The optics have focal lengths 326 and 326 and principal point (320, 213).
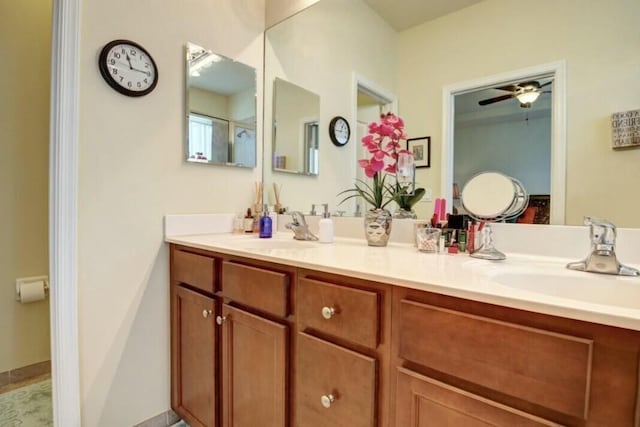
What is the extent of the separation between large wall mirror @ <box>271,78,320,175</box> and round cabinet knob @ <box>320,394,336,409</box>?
47.6 inches

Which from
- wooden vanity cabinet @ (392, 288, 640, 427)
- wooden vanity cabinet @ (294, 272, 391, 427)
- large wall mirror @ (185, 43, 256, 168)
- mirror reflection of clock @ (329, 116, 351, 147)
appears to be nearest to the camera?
wooden vanity cabinet @ (392, 288, 640, 427)

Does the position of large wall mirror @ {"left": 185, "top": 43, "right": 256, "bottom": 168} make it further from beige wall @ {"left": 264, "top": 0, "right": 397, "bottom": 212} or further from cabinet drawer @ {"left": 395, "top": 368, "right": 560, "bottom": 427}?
cabinet drawer @ {"left": 395, "top": 368, "right": 560, "bottom": 427}

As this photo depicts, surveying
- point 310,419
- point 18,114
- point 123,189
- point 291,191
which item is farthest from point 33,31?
point 310,419

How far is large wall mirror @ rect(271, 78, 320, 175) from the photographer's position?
1.87 m

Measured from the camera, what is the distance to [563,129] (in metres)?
1.08

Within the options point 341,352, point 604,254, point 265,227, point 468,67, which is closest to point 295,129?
point 265,227

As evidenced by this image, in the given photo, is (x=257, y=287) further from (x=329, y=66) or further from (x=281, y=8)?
(x=281, y=8)

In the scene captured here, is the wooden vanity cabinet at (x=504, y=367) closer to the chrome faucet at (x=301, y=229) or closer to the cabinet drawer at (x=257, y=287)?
the cabinet drawer at (x=257, y=287)

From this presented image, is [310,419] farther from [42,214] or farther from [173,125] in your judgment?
[42,214]

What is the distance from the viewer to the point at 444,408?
67cm

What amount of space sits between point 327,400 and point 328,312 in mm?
236

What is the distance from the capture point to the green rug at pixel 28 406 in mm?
1510

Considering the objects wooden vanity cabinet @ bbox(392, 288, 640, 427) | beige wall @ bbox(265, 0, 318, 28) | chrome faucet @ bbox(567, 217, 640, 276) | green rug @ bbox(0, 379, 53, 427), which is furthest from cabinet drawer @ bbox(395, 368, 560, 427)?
beige wall @ bbox(265, 0, 318, 28)

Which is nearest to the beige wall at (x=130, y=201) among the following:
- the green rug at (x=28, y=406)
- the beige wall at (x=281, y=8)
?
the beige wall at (x=281, y=8)
